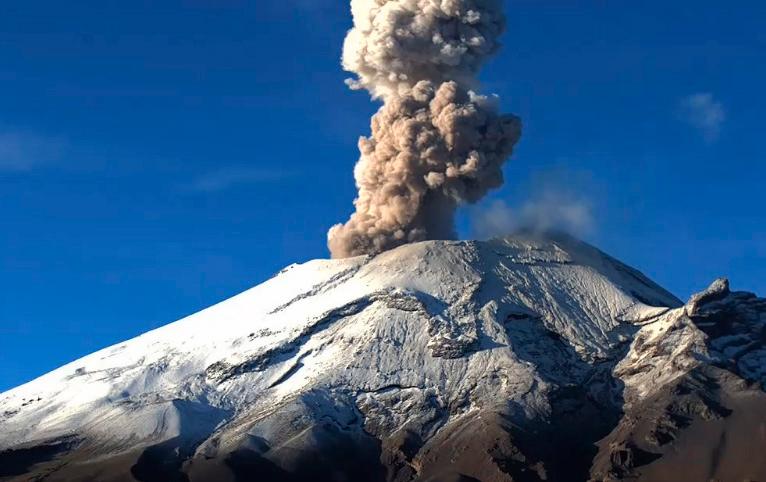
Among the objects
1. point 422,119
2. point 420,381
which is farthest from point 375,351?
point 422,119

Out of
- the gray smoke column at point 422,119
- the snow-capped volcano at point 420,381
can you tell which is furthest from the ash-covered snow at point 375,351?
the gray smoke column at point 422,119

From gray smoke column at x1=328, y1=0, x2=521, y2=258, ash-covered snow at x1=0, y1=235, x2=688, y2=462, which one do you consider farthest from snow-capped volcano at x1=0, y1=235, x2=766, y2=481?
gray smoke column at x1=328, y1=0, x2=521, y2=258

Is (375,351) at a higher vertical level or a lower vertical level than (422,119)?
lower

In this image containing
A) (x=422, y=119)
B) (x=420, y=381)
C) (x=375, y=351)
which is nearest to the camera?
(x=420, y=381)

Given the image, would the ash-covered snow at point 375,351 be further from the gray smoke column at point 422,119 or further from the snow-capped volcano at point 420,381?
the gray smoke column at point 422,119

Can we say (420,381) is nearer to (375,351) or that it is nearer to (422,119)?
(375,351)

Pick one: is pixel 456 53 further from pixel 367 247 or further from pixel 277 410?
pixel 277 410
